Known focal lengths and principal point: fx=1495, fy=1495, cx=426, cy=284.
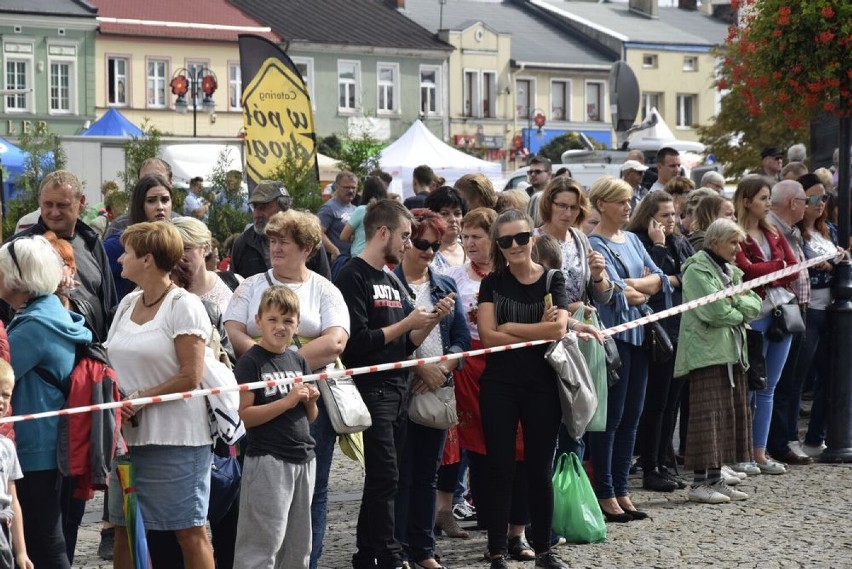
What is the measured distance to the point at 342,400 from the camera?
23.2 ft

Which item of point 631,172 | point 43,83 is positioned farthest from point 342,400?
point 43,83

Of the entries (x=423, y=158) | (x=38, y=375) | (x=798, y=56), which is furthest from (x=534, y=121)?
(x=38, y=375)

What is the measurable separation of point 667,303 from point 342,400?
147 inches

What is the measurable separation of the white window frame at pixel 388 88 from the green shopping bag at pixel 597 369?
55.5 metres

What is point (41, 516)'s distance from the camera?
6316 millimetres

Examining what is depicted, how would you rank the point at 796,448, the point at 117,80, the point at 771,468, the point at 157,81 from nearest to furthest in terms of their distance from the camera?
the point at 771,468 → the point at 796,448 → the point at 117,80 → the point at 157,81

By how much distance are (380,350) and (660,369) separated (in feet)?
10.6

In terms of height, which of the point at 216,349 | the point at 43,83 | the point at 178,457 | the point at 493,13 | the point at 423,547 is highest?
the point at 493,13

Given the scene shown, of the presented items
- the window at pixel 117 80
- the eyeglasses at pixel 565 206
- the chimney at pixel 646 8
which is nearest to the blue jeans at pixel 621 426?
the eyeglasses at pixel 565 206

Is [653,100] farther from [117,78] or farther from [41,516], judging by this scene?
[41,516]

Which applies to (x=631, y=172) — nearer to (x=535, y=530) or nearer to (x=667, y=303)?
(x=667, y=303)

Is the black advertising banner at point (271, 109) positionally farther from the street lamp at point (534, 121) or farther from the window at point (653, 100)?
the window at point (653, 100)

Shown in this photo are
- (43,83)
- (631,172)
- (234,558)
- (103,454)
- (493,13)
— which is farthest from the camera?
(493,13)

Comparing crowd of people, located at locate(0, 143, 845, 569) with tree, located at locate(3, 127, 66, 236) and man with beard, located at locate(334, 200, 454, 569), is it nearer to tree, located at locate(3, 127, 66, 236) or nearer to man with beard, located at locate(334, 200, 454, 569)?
man with beard, located at locate(334, 200, 454, 569)
